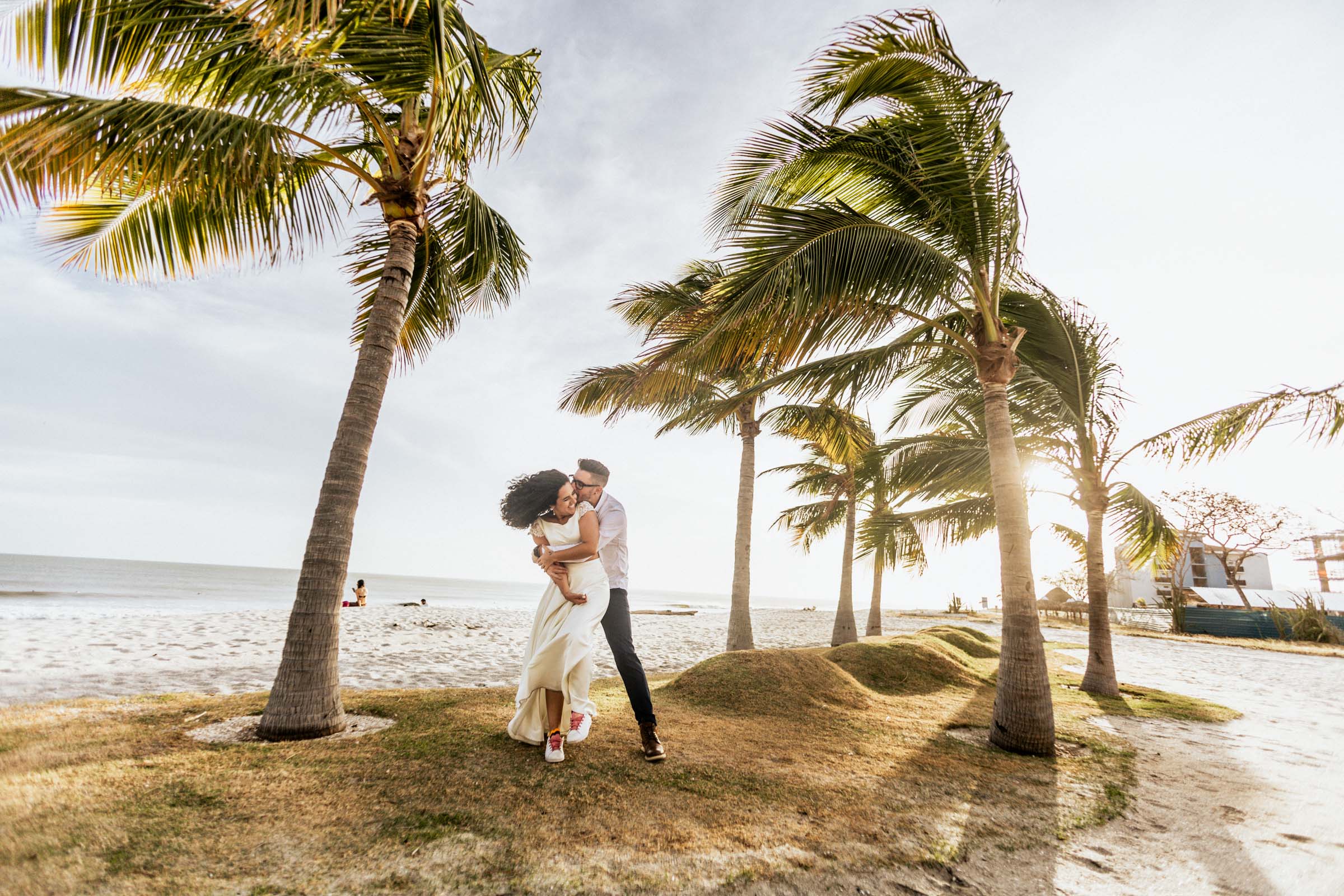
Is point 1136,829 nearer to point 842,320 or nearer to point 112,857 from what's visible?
point 842,320

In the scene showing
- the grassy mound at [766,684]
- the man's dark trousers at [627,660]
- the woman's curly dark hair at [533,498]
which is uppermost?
the woman's curly dark hair at [533,498]

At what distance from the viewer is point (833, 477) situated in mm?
16594

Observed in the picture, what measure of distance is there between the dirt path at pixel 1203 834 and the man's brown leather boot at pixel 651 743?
1546 millimetres

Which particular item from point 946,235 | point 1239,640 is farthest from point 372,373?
point 1239,640

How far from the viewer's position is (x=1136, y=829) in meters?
3.48

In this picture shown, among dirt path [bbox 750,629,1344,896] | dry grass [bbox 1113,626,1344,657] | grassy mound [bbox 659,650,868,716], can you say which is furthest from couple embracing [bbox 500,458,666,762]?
dry grass [bbox 1113,626,1344,657]

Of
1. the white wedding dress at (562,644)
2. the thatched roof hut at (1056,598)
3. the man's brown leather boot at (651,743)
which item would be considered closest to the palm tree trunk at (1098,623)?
the man's brown leather boot at (651,743)

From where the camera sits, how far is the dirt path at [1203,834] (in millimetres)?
2713

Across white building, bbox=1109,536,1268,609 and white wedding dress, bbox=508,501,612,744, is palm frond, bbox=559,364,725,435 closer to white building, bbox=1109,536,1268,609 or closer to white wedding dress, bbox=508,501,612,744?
white wedding dress, bbox=508,501,612,744

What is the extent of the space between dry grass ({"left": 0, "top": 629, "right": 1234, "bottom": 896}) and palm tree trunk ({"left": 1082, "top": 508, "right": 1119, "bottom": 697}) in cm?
363

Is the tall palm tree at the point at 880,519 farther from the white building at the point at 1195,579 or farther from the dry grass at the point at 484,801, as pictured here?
the white building at the point at 1195,579

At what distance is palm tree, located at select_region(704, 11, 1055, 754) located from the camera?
539 cm

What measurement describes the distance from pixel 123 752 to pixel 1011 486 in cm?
696

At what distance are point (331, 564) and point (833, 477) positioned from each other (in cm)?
1426
